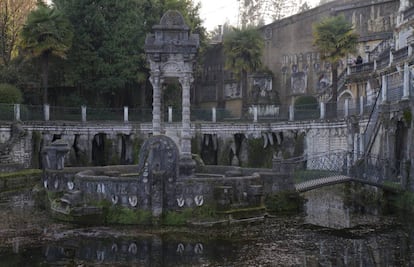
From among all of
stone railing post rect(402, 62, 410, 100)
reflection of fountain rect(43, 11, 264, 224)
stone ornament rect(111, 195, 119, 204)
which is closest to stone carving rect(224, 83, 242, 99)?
stone railing post rect(402, 62, 410, 100)

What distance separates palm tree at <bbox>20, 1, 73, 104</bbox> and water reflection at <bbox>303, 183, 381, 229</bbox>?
21196 mm

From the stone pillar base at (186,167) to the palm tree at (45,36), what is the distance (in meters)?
18.4

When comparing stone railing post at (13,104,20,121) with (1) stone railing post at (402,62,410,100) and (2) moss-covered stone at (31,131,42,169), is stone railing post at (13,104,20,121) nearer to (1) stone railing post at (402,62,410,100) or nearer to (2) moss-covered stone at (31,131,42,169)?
(2) moss-covered stone at (31,131,42,169)

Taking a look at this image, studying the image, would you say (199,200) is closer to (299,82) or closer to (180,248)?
(180,248)

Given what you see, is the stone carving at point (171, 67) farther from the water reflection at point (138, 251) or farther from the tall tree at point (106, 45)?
the tall tree at point (106, 45)

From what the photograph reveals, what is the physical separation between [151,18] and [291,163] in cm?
2440

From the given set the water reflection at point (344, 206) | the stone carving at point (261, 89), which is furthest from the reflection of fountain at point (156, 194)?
the stone carving at point (261, 89)

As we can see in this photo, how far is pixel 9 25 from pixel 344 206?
3337 centimetres

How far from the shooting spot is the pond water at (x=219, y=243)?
13086 millimetres

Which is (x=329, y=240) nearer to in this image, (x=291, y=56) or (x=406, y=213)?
(x=406, y=213)

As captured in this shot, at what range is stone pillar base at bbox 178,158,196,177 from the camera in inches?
856

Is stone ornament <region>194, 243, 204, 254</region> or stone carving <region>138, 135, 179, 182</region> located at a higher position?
stone carving <region>138, 135, 179, 182</region>

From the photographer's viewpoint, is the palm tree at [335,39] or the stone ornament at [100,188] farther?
the palm tree at [335,39]

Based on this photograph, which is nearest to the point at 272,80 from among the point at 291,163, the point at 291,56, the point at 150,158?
the point at 291,56
